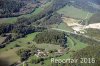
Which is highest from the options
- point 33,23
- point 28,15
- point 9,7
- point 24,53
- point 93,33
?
point 9,7

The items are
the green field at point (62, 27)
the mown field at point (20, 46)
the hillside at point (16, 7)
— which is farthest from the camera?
the green field at point (62, 27)

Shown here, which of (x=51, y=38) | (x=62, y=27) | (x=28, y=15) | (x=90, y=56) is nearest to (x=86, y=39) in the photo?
(x=51, y=38)

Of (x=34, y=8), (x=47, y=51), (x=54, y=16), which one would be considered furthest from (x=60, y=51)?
(x=34, y=8)

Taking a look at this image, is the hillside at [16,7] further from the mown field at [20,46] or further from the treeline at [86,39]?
the treeline at [86,39]

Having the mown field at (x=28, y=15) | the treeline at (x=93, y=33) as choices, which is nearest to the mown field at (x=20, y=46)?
the mown field at (x=28, y=15)

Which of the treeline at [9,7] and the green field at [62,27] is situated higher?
the treeline at [9,7]

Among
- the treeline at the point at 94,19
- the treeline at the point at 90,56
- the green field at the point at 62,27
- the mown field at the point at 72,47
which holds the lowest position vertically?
the treeline at the point at 94,19

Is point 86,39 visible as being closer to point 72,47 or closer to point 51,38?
point 72,47

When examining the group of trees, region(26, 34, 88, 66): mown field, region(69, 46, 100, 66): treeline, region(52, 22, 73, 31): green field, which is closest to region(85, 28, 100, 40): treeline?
region(52, 22, 73, 31): green field
